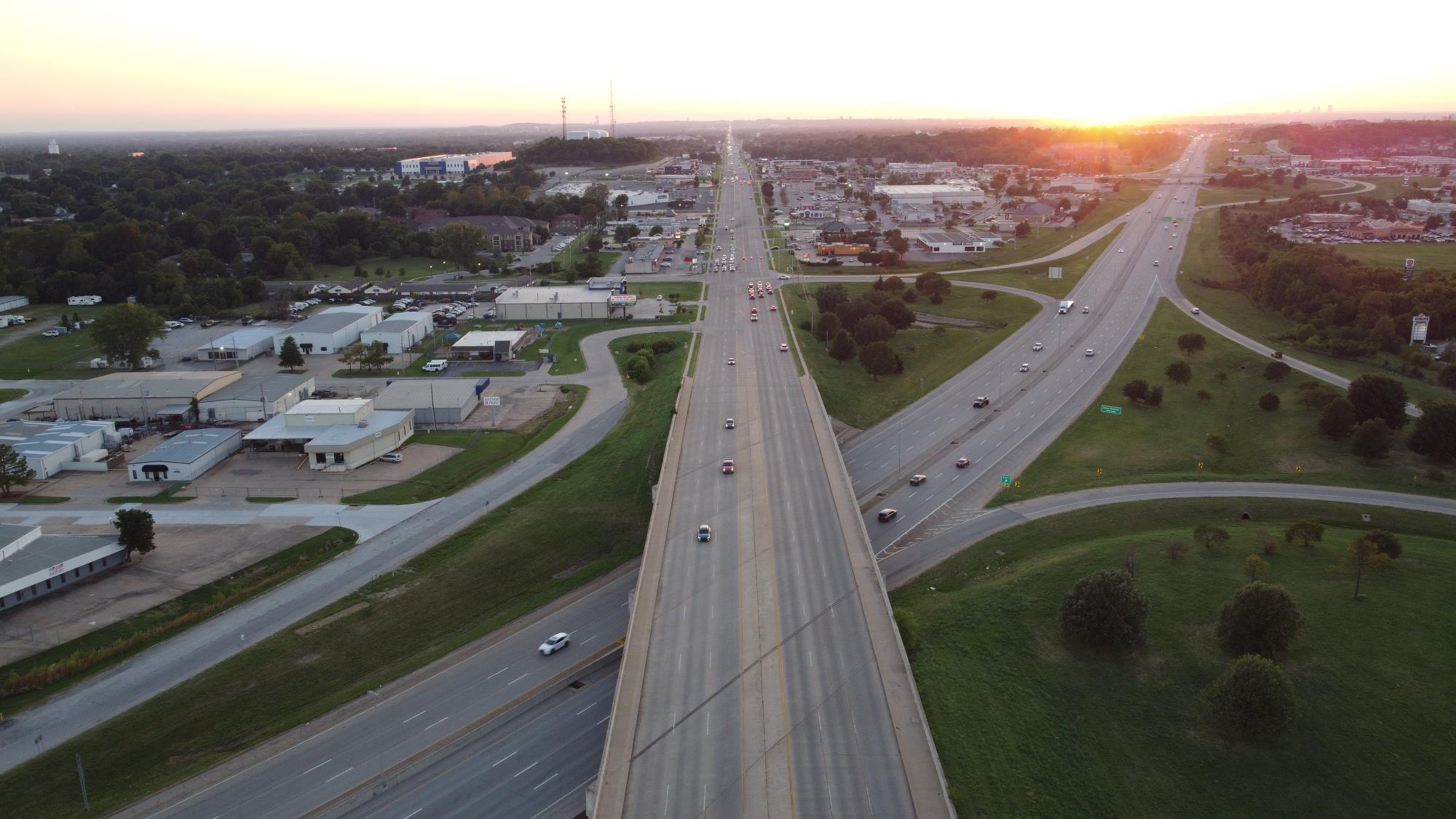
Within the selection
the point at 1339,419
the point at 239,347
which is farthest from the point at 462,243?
the point at 1339,419

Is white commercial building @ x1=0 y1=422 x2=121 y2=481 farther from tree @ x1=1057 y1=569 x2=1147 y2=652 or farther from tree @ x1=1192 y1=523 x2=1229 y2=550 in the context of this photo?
tree @ x1=1192 y1=523 x2=1229 y2=550

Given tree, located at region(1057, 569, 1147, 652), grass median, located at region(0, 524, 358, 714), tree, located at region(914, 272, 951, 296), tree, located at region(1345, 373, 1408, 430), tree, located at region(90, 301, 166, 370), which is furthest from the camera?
tree, located at region(914, 272, 951, 296)

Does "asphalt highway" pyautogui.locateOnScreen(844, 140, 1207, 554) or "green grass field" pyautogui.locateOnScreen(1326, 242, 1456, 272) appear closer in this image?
"asphalt highway" pyautogui.locateOnScreen(844, 140, 1207, 554)

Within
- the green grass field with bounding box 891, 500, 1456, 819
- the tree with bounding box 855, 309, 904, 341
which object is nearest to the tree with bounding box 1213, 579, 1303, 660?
the green grass field with bounding box 891, 500, 1456, 819

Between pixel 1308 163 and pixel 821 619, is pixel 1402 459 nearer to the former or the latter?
pixel 821 619

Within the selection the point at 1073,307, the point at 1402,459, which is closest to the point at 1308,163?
the point at 1073,307

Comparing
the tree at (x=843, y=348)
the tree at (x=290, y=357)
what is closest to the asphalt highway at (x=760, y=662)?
the tree at (x=843, y=348)

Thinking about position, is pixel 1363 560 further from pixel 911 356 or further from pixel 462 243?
pixel 462 243
